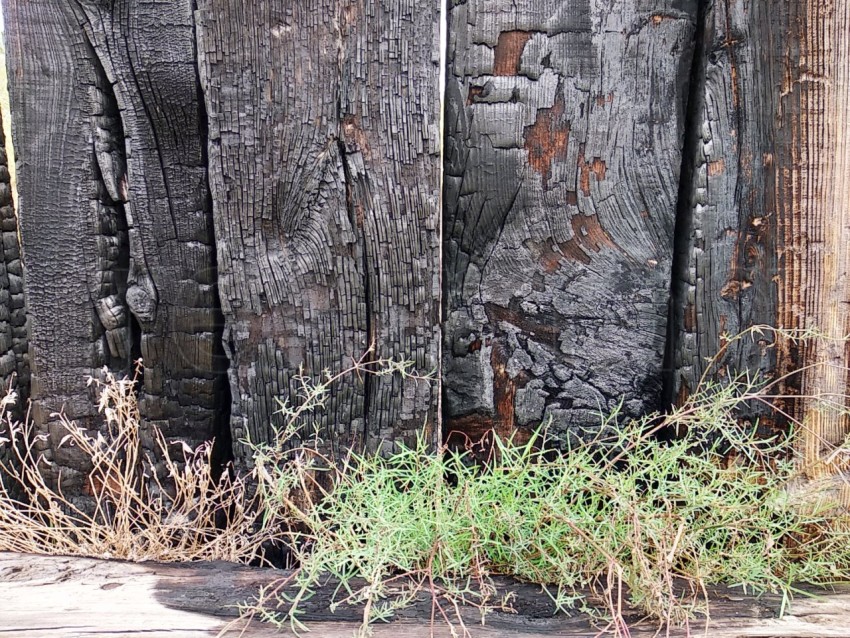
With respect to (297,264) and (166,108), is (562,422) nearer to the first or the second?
(297,264)

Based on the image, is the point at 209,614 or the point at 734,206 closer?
the point at 209,614

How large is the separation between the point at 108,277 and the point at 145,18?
2.20 ft

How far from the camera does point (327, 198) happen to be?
158cm

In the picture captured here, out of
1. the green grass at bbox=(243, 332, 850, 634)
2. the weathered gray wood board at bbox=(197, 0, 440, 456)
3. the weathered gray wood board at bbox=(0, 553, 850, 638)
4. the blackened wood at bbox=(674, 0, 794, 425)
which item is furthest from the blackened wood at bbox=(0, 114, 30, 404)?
the blackened wood at bbox=(674, 0, 794, 425)

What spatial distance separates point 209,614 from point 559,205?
1274 millimetres

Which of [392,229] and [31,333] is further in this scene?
[31,333]

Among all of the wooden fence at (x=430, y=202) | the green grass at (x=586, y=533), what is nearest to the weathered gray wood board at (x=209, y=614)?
the green grass at (x=586, y=533)

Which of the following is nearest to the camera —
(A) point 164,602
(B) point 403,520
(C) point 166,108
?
(A) point 164,602

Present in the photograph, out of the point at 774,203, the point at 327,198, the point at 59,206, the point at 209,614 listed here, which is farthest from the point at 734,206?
the point at 59,206

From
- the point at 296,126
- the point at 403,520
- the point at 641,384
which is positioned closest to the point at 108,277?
the point at 296,126

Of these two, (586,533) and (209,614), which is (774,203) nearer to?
(586,533)

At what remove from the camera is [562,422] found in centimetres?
171

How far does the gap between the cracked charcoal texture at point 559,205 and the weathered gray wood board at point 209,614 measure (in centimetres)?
53

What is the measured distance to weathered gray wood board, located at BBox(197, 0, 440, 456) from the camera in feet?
4.97
